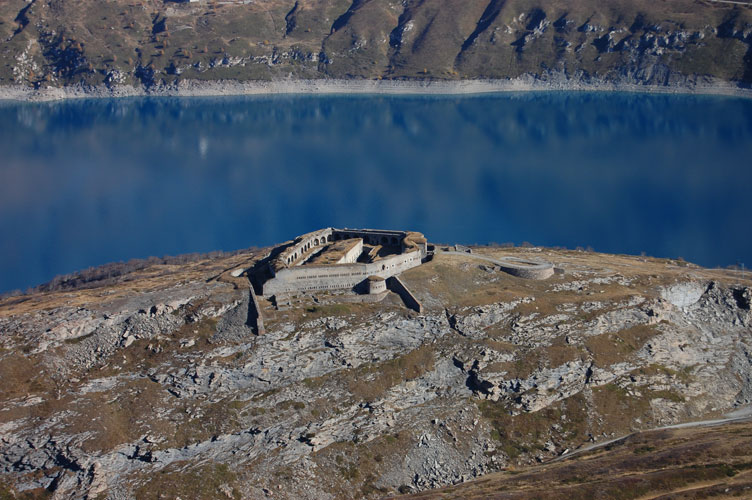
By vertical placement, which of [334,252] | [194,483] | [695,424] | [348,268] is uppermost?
[348,268]

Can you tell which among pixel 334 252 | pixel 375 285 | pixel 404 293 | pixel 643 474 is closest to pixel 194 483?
pixel 375 285

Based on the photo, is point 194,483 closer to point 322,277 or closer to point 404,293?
point 322,277

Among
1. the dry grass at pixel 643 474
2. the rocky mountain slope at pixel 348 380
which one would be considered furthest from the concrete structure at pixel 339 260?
the dry grass at pixel 643 474

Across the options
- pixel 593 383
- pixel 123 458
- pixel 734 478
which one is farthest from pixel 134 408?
pixel 734 478

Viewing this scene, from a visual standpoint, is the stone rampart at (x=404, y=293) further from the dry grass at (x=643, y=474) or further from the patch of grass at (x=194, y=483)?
the patch of grass at (x=194, y=483)

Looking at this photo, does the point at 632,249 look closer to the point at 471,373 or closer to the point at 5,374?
the point at 471,373
